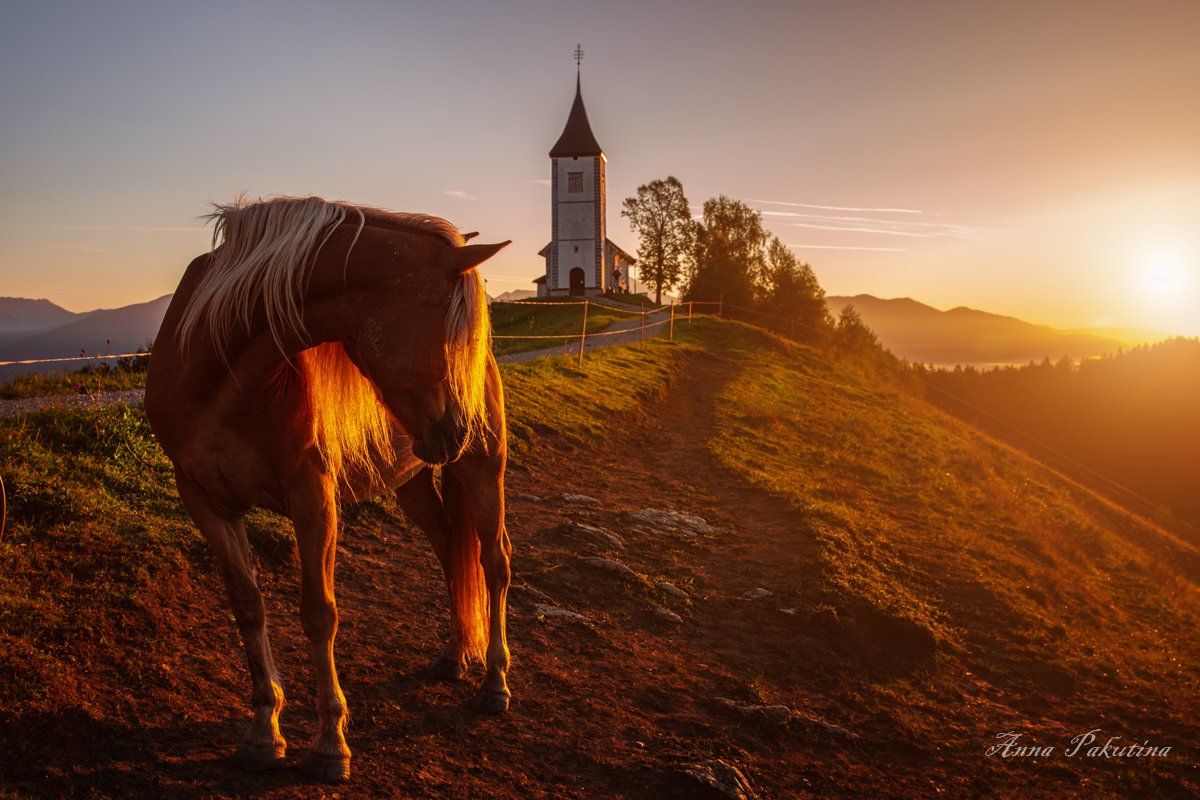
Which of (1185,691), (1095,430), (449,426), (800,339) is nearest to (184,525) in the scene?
(449,426)

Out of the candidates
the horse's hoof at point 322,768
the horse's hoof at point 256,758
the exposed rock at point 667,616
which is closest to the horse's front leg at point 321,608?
the horse's hoof at point 322,768

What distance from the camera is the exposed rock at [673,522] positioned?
8.69m

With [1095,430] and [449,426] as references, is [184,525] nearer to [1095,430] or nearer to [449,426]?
[449,426]

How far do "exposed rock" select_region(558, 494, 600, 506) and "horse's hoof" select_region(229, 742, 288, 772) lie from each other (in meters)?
5.68

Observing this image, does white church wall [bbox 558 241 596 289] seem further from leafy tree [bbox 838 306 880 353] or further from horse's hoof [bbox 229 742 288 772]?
horse's hoof [bbox 229 742 288 772]

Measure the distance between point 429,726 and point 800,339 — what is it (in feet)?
136

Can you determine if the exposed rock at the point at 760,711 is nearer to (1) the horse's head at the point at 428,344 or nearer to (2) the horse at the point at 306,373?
(2) the horse at the point at 306,373

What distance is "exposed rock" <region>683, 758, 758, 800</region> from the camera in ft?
12.8

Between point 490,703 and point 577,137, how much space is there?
2333 inches

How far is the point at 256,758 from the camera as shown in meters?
3.25

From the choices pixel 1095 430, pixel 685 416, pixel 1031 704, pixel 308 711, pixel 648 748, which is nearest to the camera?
pixel 308 711

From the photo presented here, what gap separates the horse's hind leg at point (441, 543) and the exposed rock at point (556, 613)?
4.23 ft

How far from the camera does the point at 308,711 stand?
3.89m

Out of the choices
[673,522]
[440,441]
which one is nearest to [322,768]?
[440,441]
